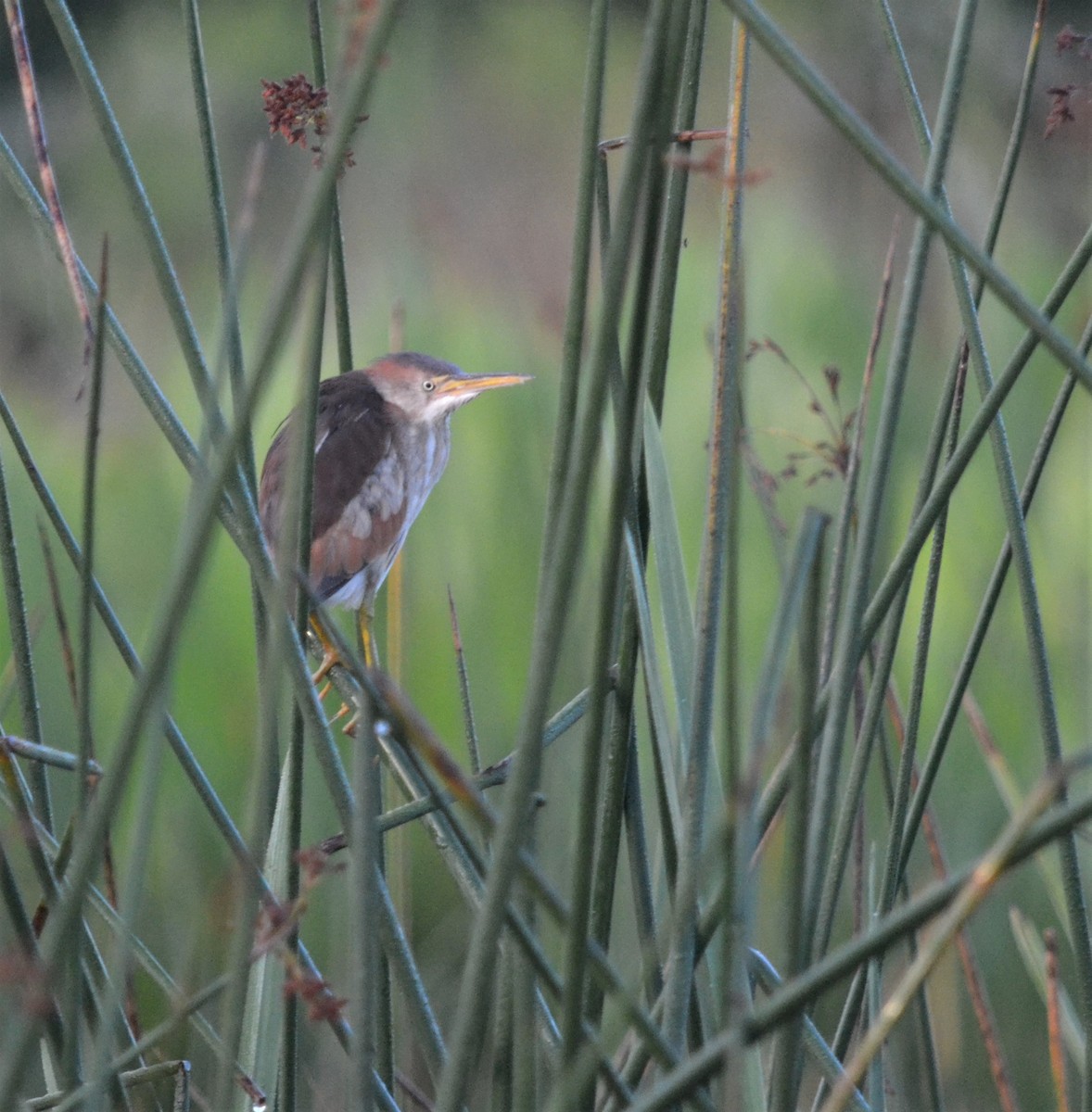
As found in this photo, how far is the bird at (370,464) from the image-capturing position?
4.74 feet

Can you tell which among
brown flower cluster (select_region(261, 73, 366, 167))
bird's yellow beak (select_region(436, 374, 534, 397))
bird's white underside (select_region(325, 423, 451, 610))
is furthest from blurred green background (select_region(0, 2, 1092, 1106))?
brown flower cluster (select_region(261, 73, 366, 167))

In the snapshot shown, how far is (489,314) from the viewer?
9.25 ft

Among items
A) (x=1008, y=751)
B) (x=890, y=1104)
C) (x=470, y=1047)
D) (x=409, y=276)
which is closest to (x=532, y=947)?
(x=470, y=1047)

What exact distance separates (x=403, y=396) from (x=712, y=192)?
3.11 feet

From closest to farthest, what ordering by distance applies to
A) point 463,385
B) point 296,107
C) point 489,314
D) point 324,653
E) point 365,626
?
point 296,107 → point 324,653 → point 365,626 → point 463,385 → point 489,314

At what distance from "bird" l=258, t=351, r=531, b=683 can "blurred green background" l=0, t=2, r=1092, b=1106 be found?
13cm

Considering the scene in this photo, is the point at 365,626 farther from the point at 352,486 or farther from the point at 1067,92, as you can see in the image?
the point at 1067,92

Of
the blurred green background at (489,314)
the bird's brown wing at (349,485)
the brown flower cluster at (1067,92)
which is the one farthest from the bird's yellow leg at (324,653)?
the brown flower cluster at (1067,92)

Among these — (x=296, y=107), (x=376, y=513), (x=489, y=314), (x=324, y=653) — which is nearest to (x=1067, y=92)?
(x=296, y=107)

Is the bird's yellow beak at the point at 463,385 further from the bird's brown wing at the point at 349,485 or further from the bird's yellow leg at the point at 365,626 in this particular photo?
the bird's yellow leg at the point at 365,626

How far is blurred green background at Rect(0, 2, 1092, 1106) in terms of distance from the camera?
1.96 metres

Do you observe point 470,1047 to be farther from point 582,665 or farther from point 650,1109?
point 582,665

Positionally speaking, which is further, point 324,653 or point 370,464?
point 370,464

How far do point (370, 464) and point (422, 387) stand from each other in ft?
0.49
